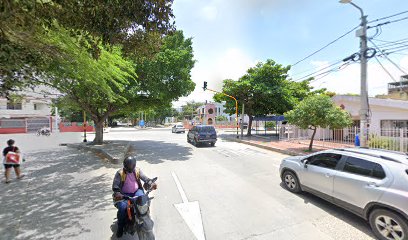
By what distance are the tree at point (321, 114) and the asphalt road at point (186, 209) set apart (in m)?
5.84

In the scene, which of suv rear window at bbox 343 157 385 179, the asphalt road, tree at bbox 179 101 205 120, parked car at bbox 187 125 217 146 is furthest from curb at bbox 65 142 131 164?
tree at bbox 179 101 205 120

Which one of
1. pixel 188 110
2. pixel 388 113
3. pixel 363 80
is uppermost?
pixel 188 110

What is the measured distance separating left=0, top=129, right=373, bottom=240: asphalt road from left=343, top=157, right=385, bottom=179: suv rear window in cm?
104

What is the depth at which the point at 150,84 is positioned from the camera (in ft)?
47.2

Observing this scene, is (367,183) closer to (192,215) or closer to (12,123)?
(192,215)

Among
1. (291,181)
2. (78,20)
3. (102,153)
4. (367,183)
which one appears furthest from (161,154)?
(367,183)

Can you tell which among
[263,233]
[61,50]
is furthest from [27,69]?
[263,233]

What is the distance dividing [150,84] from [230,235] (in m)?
12.0

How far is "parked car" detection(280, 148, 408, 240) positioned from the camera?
3680 mm

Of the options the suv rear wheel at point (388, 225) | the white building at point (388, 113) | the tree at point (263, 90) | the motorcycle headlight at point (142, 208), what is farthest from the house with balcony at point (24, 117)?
the white building at point (388, 113)

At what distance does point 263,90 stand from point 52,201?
781 inches

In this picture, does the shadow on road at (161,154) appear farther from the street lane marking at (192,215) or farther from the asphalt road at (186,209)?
the street lane marking at (192,215)

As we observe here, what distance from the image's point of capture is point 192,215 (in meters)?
4.81

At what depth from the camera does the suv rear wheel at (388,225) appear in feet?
11.7
